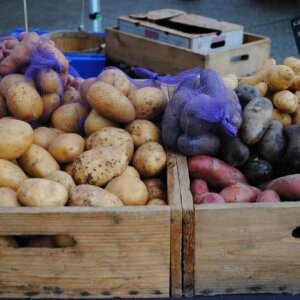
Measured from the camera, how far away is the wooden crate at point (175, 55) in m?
3.45

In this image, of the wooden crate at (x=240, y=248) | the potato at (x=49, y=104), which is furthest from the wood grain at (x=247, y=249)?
the potato at (x=49, y=104)

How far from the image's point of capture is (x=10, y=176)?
1540mm

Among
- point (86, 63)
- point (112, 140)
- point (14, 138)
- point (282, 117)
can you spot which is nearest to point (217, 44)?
point (86, 63)

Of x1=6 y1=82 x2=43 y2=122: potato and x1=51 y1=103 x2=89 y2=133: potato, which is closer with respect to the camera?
x1=6 y1=82 x2=43 y2=122: potato

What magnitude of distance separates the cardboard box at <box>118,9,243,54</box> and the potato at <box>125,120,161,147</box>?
178 centimetres

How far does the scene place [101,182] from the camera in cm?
161

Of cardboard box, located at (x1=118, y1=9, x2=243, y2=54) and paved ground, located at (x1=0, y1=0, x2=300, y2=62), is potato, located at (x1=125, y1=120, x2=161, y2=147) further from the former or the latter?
paved ground, located at (x1=0, y1=0, x2=300, y2=62)

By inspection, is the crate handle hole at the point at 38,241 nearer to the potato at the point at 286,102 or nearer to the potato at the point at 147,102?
the potato at the point at 147,102

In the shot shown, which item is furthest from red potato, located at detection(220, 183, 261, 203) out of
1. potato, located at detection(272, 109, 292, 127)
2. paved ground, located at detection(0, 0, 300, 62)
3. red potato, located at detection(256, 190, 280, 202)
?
paved ground, located at detection(0, 0, 300, 62)

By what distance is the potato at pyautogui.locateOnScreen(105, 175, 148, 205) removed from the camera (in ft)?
4.93

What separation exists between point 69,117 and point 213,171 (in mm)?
657

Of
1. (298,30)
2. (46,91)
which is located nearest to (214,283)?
(46,91)

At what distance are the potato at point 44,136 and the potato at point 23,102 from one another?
0.06 metres

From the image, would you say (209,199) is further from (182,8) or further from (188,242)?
(182,8)
